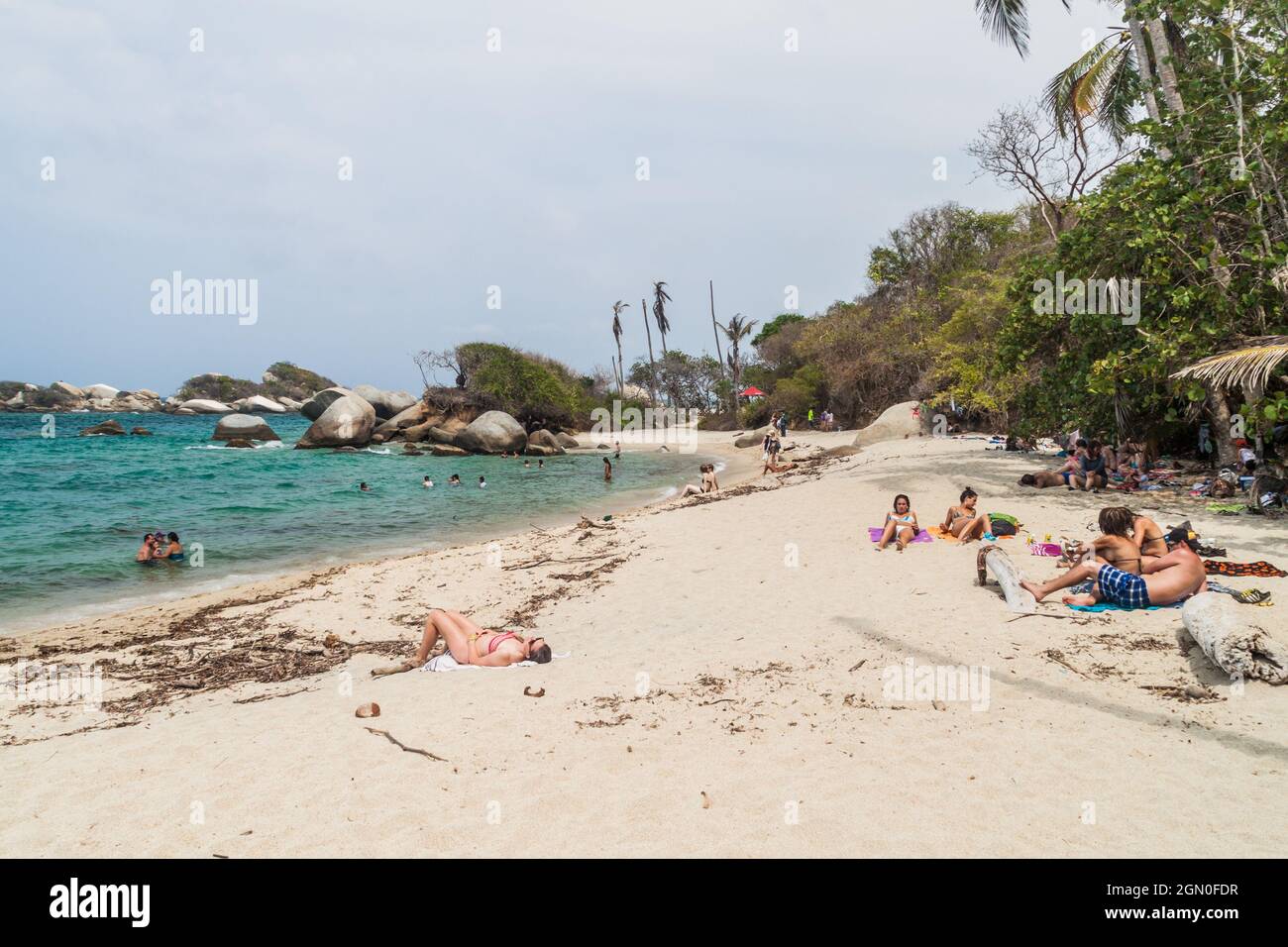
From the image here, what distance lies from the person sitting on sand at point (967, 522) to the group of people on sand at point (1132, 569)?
7.90ft

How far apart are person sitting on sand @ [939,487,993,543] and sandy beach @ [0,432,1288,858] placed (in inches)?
30.8

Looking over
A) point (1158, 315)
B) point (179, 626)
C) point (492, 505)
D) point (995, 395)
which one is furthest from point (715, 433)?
point (179, 626)

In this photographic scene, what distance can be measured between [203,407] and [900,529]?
105823 millimetres

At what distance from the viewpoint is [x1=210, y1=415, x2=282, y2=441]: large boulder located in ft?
146

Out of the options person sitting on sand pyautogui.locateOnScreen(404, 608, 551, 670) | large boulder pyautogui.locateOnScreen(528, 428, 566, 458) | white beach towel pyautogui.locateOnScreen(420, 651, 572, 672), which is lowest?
white beach towel pyautogui.locateOnScreen(420, 651, 572, 672)

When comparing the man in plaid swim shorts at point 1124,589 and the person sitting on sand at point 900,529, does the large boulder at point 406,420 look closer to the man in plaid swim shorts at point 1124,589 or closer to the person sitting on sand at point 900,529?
the person sitting on sand at point 900,529

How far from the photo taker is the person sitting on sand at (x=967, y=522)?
33.0ft

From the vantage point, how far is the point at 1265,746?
4.18 metres

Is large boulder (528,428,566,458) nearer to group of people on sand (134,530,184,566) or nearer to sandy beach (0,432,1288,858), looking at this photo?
group of people on sand (134,530,184,566)

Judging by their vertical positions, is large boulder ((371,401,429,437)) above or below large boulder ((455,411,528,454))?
above

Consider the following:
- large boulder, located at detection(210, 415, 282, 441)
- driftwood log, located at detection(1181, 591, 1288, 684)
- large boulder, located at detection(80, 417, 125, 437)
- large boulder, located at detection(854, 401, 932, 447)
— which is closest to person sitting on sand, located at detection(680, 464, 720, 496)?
large boulder, located at detection(854, 401, 932, 447)

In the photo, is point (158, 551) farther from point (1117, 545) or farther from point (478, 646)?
point (1117, 545)

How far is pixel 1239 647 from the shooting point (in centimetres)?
500

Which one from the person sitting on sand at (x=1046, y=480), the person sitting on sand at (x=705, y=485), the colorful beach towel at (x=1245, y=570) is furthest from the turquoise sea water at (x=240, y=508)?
the colorful beach towel at (x=1245, y=570)
